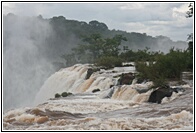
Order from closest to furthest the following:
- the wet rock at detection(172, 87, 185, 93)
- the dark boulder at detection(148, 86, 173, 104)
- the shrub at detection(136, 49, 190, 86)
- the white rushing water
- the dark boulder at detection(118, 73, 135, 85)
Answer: the white rushing water → the dark boulder at detection(148, 86, 173, 104) → the wet rock at detection(172, 87, 185, 93) → the shrub at detection(136, 49, 190, 86) → the dark boulder at detection(118, 73, 135, 85)

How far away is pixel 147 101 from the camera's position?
408 inches

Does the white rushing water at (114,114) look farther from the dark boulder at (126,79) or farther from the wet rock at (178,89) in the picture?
the dark boulder at (126,79)

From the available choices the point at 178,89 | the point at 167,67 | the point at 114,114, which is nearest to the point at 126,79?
the point at 167,67

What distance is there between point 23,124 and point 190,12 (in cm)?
1280

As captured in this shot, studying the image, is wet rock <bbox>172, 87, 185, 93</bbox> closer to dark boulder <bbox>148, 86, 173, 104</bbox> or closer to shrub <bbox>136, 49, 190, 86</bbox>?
dark boulder <bbox>148, 86, 173, 104</bbox>

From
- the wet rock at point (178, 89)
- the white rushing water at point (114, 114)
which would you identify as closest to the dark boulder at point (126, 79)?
the white rushing water at point (114, 114)

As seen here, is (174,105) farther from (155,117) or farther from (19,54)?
(19,54)

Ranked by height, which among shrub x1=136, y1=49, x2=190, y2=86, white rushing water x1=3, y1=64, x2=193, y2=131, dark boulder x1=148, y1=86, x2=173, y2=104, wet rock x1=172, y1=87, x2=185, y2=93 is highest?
shrub x1=136, y1=49, x2=190, y2=86

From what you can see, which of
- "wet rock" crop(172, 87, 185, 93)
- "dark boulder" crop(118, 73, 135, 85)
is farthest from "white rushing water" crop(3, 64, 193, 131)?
"dark boulder" crop(118, 73, 135, 85)

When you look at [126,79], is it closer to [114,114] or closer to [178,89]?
[178,89]

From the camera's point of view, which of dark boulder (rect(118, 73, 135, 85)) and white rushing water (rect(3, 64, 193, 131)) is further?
dark boulder (rect(118, 73, 135, 85))

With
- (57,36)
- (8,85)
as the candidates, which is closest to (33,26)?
(57,36)

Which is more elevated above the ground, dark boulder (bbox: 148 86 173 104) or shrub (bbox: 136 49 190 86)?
shrub (bbox: 136 49 190 86)

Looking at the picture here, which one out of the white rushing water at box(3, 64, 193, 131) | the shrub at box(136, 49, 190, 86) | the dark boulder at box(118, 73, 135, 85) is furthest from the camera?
the dark boulder at box(118, 73, 135, 85)
